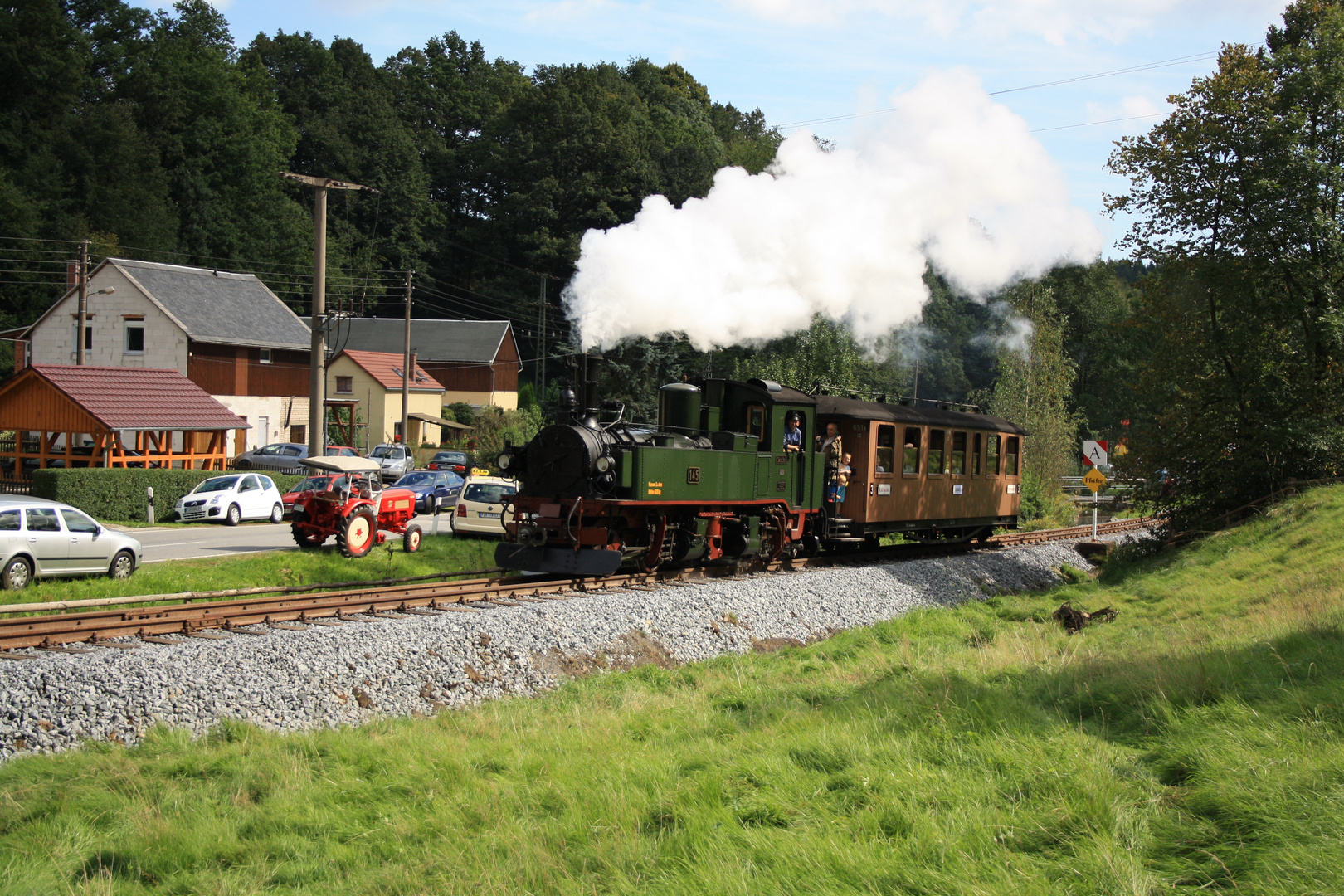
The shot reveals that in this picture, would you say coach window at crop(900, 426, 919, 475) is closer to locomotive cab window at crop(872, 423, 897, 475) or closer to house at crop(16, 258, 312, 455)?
locomotive cab window at crop(872, 423, 897, 475)

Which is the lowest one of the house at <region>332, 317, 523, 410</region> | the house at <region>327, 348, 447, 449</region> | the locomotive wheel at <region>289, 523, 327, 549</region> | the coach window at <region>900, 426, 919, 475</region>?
the locomotive wheel at <region>289, 523, 327, 549</region>

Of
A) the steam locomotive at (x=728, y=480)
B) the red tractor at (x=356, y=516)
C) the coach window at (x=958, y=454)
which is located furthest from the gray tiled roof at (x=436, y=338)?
the steam locomotive at (x=728, y=480)

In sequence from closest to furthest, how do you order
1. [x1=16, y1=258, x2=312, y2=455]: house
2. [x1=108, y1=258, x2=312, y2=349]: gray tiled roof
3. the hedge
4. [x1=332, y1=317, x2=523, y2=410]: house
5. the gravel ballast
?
the gravel ballast, the hedge, [x1=16, y1=258, x2=312, y2=455]: house, [x1=108, y1=258, x2=312, y2=349]: gray tiled roof, [x1=332, y1=317, x2=523, y2=410]: house

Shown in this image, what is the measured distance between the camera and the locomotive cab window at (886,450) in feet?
58.3

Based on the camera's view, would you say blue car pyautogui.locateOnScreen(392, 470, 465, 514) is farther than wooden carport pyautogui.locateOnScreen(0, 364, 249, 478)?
Yes

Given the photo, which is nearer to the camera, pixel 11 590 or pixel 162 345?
pixel 11 590

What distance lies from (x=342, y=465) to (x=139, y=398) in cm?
1016

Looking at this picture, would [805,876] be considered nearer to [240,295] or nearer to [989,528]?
[989,528]

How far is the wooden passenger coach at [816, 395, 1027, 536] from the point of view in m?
17.7

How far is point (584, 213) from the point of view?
5522 centimetres

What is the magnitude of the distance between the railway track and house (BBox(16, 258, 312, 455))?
96.1 ft

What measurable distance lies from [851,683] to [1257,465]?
1333 cm

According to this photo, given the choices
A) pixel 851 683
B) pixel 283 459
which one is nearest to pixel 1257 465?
pixel 851 683

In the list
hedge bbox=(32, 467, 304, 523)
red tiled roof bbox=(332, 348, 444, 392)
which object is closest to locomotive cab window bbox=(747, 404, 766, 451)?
hedge bbox=(32, 467, 304, 523)
